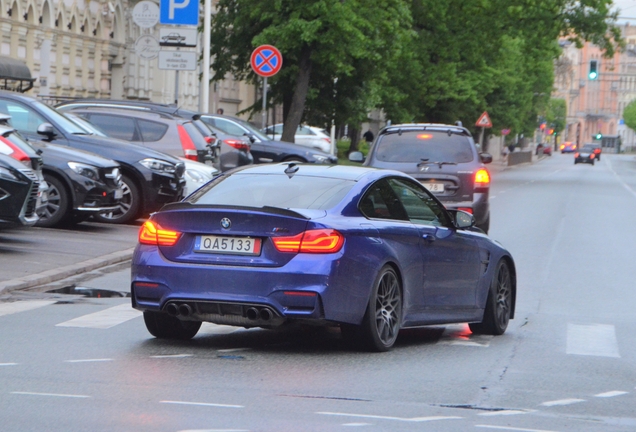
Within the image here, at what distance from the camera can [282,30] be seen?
37.8 m

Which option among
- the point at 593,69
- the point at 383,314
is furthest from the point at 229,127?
the point at 593,69

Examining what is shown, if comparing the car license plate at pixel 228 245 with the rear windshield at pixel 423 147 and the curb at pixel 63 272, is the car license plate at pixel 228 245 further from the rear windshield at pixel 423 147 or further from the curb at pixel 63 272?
the rear windshield at pixel 423 147

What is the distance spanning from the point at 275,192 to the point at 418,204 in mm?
1282

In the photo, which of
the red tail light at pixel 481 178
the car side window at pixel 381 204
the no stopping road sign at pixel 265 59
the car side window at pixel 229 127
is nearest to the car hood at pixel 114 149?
the red tail light at pixel 481 178

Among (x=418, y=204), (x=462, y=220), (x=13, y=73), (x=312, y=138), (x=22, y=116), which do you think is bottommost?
(x=312, y=138)

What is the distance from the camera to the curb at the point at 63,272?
12.2 metres

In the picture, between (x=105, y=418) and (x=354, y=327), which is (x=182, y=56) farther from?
(x=105, y=418)

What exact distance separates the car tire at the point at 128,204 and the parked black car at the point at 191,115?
3.16 metres

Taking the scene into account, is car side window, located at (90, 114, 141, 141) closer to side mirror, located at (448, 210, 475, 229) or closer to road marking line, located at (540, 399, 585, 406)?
side mirror, located at (448, 210, 475, 229)

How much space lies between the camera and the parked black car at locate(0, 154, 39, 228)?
14203mm

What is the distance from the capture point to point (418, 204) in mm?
9742

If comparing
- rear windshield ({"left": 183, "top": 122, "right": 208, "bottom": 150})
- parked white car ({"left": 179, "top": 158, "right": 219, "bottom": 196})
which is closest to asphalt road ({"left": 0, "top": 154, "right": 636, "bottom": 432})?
parked white car ({"left": 179, "top": 158, "right": 219, "bottom": 196})

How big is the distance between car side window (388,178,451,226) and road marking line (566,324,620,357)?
4.43ft

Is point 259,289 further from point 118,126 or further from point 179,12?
point 179,12
